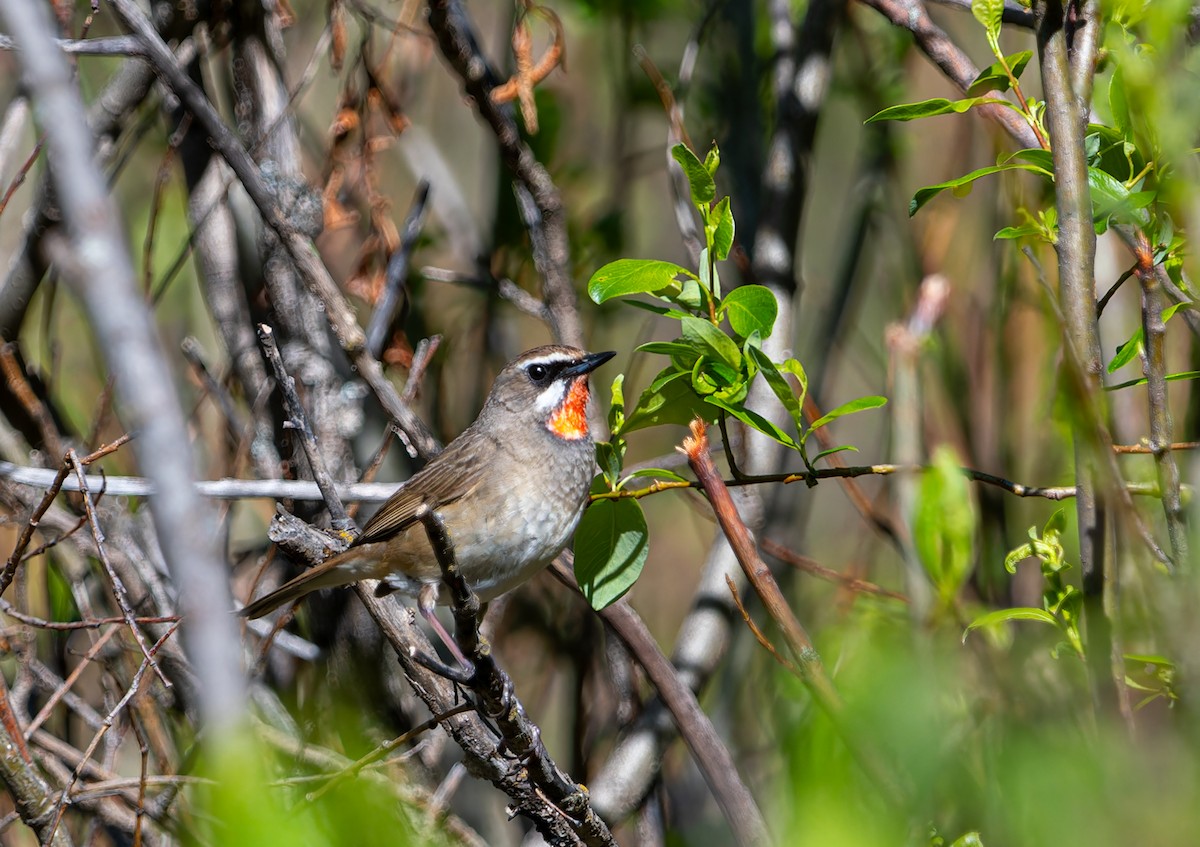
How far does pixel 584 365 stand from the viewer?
12.6 feet

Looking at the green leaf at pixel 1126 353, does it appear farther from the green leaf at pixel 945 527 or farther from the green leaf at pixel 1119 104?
the green leaf at pixel 945 527

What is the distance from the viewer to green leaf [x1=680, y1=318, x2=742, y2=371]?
2.21 meters

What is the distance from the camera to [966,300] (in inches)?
194

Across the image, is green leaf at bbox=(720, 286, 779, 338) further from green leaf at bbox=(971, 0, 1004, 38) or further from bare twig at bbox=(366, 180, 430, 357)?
bare twig at bbox=(366, 180, 430, 357)

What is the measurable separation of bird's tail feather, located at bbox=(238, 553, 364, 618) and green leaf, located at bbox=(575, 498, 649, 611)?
1038mm

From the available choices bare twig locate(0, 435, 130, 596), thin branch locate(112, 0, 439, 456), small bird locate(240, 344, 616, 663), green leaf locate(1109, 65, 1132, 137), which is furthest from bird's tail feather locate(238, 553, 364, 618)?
green leaf locate(1109, 65, 1132, 137)

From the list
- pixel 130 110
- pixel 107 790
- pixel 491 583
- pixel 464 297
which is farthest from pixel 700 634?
pixel 130 110

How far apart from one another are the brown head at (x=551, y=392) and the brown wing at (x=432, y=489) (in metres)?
0.32

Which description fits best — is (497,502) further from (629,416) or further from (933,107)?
(933,107)

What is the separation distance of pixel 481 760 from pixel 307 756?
920 mm

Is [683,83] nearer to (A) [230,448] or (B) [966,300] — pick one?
(B) [966,300]

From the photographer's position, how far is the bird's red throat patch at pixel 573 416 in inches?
153

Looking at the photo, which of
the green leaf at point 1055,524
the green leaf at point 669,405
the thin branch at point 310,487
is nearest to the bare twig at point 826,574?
the thin branch at point 310,487

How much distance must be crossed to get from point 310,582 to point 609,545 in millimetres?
1293
